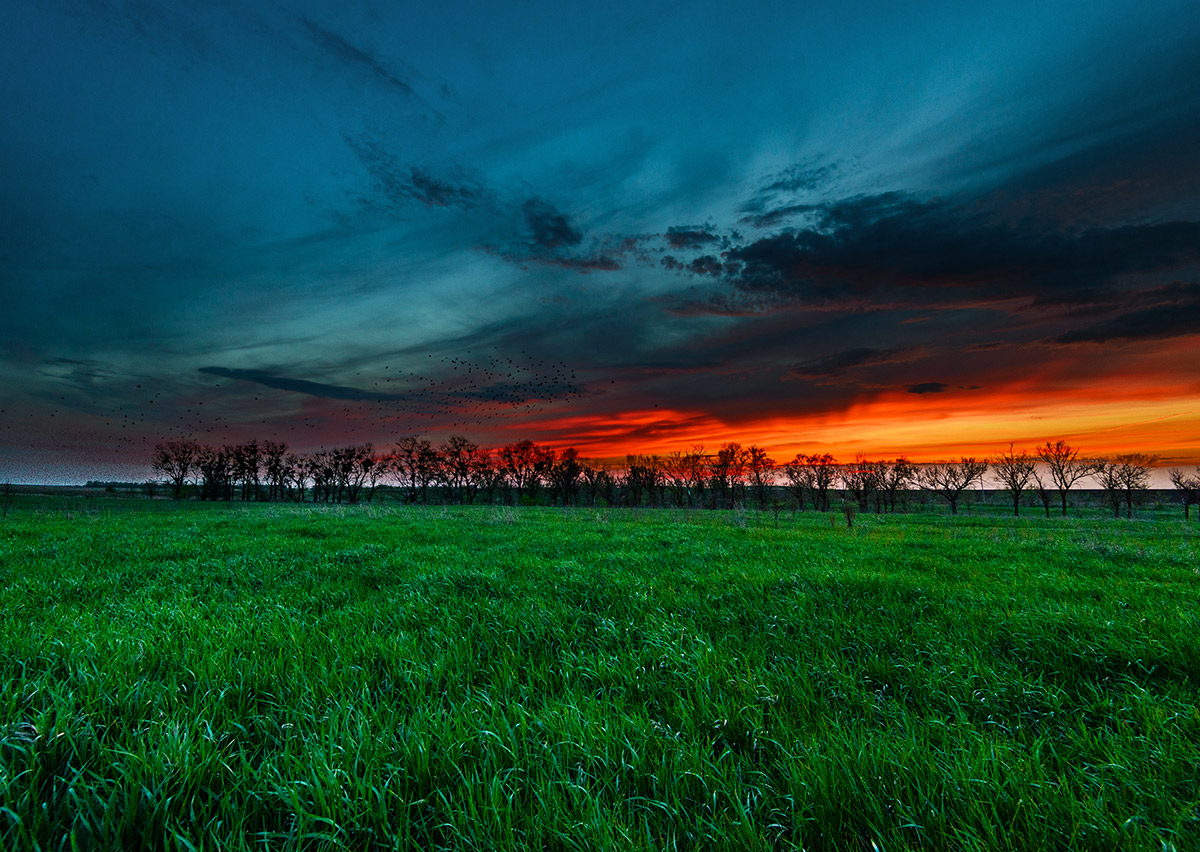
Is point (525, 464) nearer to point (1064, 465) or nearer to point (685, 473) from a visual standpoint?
point (685, 473)

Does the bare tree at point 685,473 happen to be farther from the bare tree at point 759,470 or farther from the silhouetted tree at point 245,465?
the silhouetted tree at point 245,465

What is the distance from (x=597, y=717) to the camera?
3227 millimetres

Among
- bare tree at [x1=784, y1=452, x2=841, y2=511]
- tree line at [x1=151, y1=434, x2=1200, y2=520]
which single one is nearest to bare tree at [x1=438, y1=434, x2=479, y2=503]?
tree line at [x1=151, y1=434, x2=1200, y2=520]

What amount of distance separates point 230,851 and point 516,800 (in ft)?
4.01

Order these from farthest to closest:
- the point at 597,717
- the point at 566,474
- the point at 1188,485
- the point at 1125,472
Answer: the point at 566,474, the point at 1125,472, the point at 1188,485, the point at 597,717

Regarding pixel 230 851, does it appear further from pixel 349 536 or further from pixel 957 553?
pixel 957 553

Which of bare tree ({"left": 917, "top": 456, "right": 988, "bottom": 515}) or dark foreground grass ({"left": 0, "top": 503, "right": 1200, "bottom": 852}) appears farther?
bare tree ({"left": 917, "top": 456, "right": 988, "bottom": 515})

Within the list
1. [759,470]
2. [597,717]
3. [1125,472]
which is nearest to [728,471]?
[759,470]

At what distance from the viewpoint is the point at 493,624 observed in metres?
5.37

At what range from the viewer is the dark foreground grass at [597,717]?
2.21 meters

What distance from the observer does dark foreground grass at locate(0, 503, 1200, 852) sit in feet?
7.26

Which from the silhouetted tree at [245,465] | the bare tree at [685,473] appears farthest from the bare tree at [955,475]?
the silhouetted tree at [245,465]

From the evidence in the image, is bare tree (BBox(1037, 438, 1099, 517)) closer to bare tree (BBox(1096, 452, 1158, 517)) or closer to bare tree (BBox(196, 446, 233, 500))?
bare tree (BBox(1096, 452, 1158, 517))

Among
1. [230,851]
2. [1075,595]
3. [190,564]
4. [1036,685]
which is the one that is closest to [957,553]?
[1075,595]
